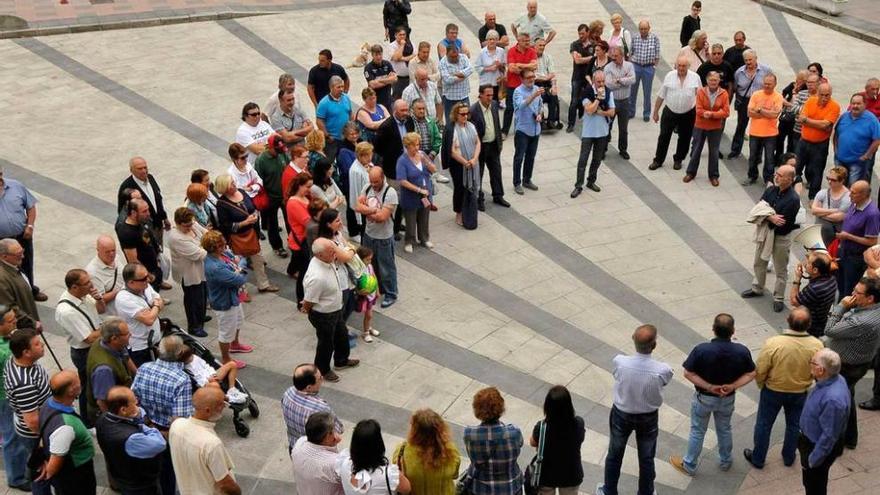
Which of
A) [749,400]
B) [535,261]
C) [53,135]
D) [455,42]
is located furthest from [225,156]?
[749,400]

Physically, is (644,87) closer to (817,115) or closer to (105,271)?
(817,115)

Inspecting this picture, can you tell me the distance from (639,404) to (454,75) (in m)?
8.14

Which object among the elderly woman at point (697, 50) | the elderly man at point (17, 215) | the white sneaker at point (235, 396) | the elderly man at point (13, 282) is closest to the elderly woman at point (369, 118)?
the elderly man at point (17, 215)

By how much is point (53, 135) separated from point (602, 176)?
327 inches

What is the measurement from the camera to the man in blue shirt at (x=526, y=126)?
A: 13.9 m

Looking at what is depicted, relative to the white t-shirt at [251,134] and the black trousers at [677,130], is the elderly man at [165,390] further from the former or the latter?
the black trousers at [677,130]

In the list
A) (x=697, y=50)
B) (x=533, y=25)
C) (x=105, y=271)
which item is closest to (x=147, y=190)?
(x=105, y=271)

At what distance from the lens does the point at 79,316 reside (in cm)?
887

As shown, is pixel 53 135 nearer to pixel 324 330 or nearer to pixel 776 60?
pixel 324 330

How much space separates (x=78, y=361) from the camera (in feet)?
29.7

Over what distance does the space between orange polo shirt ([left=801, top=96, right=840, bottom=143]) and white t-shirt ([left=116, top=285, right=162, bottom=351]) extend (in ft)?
29.4

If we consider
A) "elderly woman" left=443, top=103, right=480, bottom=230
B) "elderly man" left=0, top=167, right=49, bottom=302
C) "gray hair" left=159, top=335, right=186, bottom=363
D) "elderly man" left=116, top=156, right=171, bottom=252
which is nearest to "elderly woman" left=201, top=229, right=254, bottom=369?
"elderly man" left=116, top=156, right=171, bottom=252

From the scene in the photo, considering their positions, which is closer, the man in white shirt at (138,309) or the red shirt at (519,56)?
the man in white shirt at (138,309)

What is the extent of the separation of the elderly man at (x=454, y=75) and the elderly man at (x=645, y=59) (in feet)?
6.39
